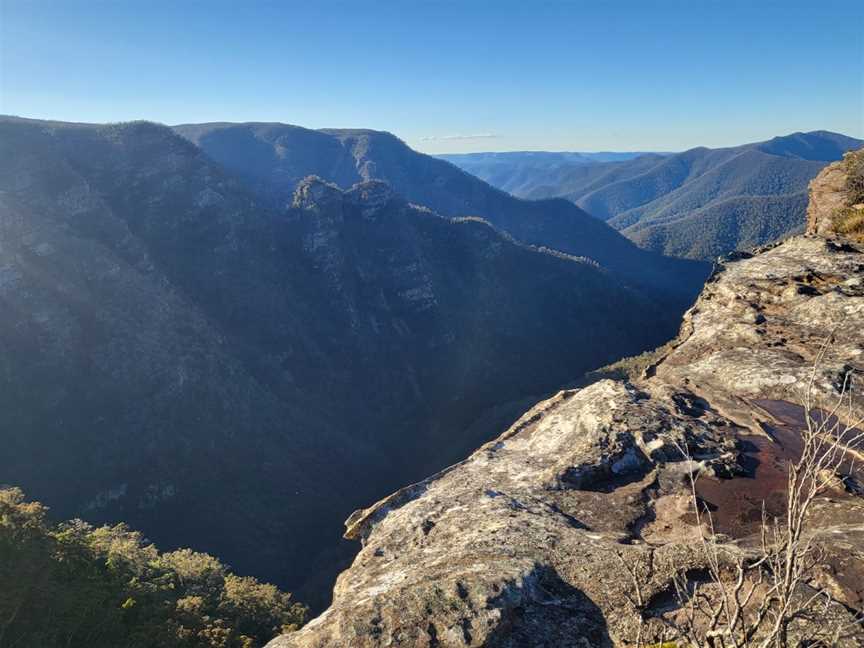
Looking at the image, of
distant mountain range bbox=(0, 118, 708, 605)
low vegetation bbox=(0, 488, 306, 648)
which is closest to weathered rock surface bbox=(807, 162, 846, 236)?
low vegetation bbox=(0, 488, 306, 648)

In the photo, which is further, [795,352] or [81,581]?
[81,581]

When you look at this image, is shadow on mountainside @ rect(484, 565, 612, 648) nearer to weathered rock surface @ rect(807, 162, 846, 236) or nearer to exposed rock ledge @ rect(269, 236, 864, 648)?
exposed rock ledge @ rect(269, 236, 864, 648)

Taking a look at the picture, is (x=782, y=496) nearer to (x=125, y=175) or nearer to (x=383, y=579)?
(x=383, y=579)

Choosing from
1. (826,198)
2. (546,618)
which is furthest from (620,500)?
(826,198)

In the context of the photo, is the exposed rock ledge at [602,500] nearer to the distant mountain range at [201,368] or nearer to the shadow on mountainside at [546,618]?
the shadow on mountainside at [546,618]

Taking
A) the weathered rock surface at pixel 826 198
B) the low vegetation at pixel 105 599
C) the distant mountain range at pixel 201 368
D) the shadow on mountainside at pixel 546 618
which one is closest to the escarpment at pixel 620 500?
the shadow on mountainside at pixel 546 618

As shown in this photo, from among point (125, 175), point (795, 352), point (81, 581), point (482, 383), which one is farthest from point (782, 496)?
point (125, 175)

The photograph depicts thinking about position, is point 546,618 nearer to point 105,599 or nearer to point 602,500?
point 602,500
